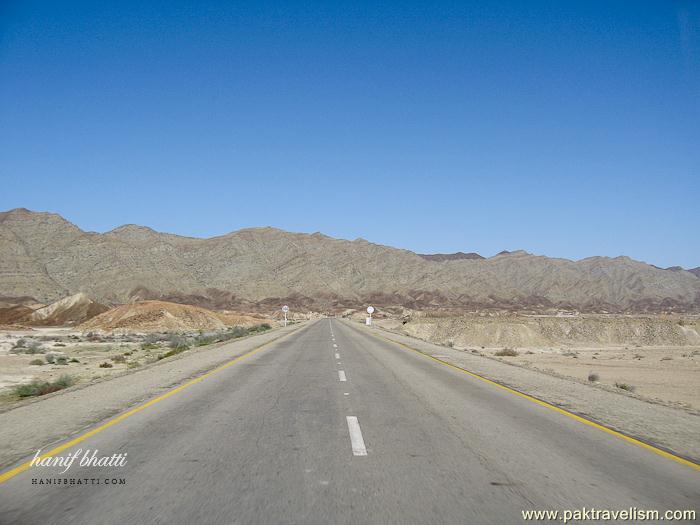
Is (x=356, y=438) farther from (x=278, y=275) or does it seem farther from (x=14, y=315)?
(x=278, y=275)

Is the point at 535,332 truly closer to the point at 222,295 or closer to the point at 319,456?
the point at 319,456

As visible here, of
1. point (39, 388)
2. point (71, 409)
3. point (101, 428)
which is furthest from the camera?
point (39, 388)

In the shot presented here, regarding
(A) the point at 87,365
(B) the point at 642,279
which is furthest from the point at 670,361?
(B) the point at 642,279

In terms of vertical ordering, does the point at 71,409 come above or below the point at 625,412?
below

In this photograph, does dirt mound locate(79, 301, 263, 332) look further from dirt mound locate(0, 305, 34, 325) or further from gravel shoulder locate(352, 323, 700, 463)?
gravel shoulder locate(352, 323, 700, 463)

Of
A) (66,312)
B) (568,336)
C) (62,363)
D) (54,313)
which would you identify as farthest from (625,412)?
(66,312)

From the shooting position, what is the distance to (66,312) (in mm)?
73938

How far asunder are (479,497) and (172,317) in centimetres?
6591

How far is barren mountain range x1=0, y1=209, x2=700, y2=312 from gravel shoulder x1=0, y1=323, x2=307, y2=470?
8563 cm

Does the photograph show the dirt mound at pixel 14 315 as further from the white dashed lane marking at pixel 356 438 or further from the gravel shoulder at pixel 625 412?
the white dashed lane marking at pixel 356 438

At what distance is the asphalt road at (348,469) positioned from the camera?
506 centimetres

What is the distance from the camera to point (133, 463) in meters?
6.56

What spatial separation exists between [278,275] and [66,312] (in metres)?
84.2

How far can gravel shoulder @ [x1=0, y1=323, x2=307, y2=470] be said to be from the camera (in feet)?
25.7
